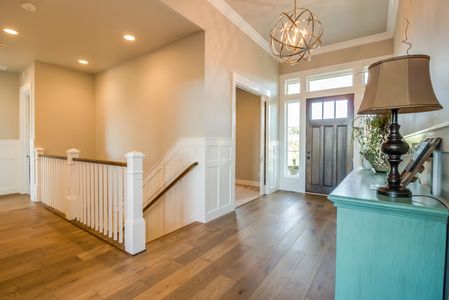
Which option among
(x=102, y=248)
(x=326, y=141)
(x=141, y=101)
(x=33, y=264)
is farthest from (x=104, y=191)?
(x=326, y=141)

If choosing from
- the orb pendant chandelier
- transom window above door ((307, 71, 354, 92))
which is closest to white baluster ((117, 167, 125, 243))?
the orb pendant chandelier

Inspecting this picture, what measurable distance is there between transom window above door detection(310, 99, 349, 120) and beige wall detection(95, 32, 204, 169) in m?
3.12

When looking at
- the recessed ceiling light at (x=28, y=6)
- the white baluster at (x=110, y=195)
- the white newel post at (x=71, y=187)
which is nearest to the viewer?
the white baluster at (x=110, y=195)

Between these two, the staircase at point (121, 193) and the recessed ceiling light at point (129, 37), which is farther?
the recessed ceiling light at point (129, 37)

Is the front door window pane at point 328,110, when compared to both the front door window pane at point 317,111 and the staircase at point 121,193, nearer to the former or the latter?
the front door window pane at point 317,111

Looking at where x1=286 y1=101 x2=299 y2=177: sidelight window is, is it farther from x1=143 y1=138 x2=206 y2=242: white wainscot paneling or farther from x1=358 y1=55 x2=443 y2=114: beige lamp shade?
x1=358 y1=55 x2=443 y2=114: beige lamp shade

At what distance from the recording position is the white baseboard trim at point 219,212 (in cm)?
344

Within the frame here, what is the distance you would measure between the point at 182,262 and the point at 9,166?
559 centimetres

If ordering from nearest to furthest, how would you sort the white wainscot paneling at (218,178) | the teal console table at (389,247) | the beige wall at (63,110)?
the teal console table at (389,247)
the white wainscot paneling at (218,178)
the beige wall at (63,110)

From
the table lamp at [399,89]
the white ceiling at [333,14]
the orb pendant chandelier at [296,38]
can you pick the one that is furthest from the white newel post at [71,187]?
the table lamp at [399,89]

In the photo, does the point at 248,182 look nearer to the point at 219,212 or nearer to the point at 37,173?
the point at 219,212

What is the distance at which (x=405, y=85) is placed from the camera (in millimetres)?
965

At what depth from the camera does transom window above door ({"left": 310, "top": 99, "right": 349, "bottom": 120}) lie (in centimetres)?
482

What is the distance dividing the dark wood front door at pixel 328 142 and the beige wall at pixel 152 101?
310cm
